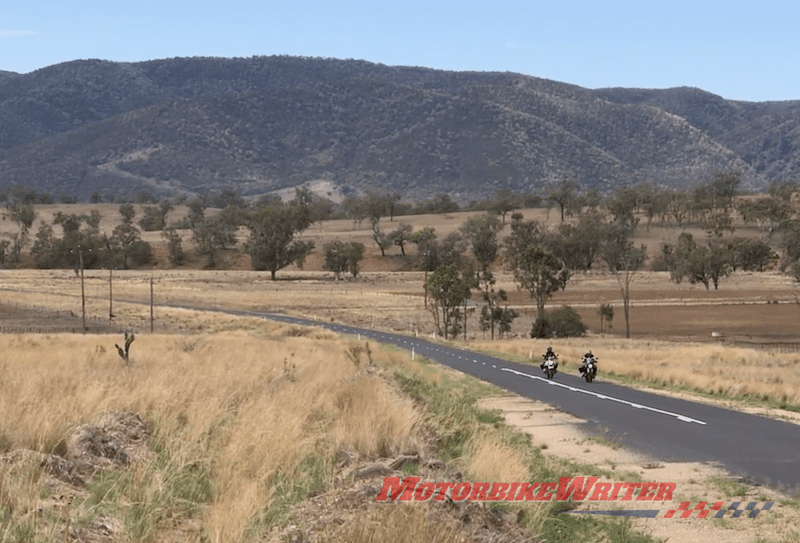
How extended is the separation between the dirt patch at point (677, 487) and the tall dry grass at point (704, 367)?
33.8ft

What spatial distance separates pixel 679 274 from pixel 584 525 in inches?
5322

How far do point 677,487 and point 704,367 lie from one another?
105 feet

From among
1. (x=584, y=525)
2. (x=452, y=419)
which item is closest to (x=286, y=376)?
(x=452, y=419)

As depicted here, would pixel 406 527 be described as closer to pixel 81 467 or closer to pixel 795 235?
pixel 81 467

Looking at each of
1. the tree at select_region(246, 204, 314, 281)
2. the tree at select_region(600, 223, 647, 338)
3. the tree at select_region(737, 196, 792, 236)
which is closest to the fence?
the tree at select_region(600, 223, 647, 338)

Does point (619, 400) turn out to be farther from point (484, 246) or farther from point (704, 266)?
point (484, 246)

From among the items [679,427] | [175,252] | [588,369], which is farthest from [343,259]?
[679,427]

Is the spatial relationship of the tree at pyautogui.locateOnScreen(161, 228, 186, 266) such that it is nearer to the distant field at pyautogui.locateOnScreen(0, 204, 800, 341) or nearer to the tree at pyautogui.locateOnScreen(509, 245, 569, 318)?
the distant field at pyautogui.locateOnScreen(0, 204, 800, 341)

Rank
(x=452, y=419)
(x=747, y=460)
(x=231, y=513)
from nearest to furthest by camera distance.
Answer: (x=231, y=513) → (x=747, y=460) → (x=452, y=419)

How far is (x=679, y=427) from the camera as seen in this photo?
63.9ft

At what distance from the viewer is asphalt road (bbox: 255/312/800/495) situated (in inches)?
584

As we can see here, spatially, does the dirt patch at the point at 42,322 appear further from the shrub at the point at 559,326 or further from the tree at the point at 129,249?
the tree at the point at 129,249

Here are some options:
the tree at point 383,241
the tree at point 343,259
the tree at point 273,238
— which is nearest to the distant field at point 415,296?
the tree at point 343,259

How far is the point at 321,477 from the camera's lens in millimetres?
9781
